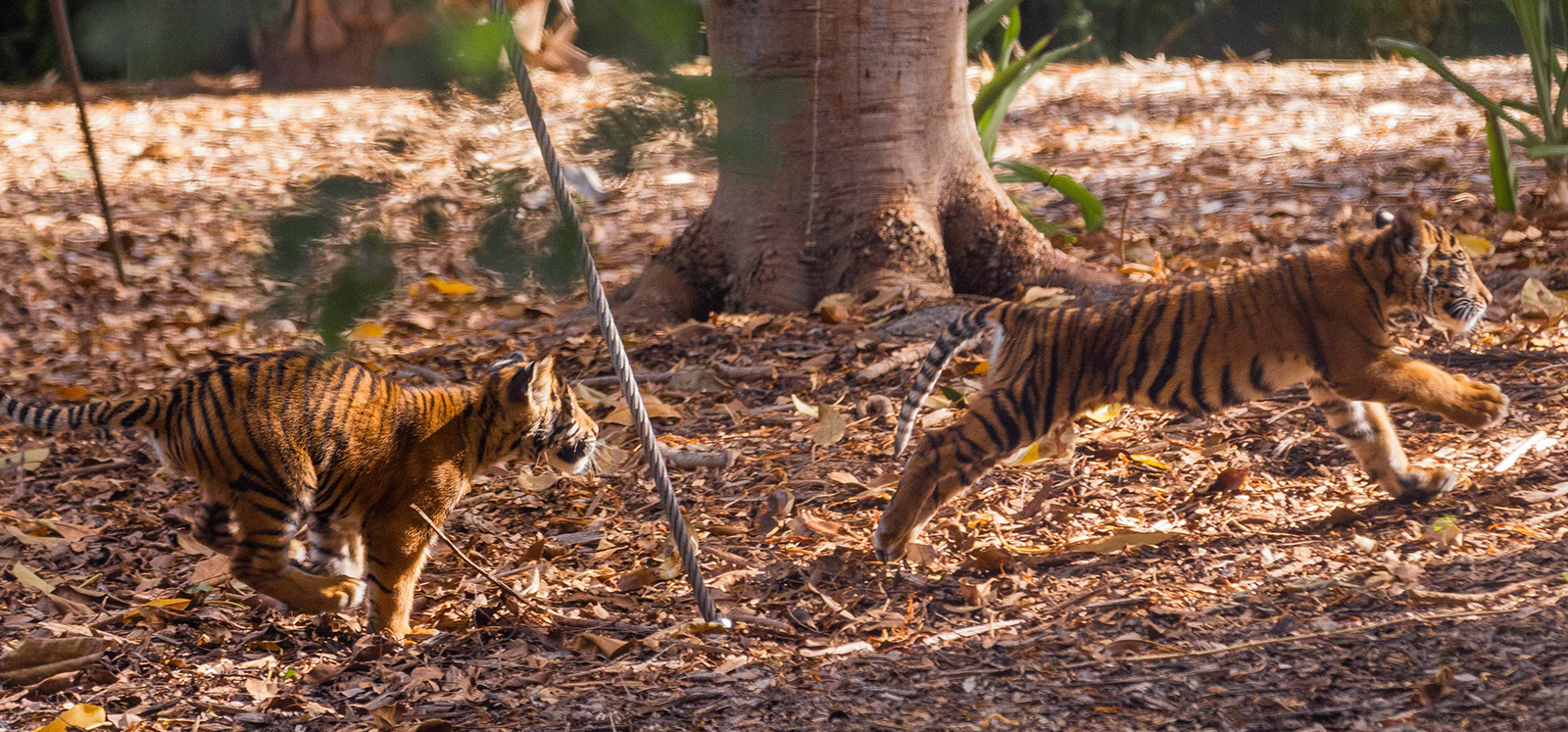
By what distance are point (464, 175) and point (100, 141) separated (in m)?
8.37

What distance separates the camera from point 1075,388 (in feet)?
11.8

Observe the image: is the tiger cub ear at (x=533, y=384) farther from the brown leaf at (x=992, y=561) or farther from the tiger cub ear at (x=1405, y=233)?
the tiger cub ear at (x=1405, y=233)

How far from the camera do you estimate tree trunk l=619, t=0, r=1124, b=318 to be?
500 cm

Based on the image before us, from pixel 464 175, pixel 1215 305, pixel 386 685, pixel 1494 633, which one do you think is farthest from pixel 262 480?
pixel 1494 633

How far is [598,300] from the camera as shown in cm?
271

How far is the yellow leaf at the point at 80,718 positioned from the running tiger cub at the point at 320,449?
611mm

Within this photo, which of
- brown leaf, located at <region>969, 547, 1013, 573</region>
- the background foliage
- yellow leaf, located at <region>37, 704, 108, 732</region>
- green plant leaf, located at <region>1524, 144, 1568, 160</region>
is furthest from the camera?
the background foliage

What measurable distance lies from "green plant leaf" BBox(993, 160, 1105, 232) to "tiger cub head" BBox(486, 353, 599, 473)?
9.27 ft

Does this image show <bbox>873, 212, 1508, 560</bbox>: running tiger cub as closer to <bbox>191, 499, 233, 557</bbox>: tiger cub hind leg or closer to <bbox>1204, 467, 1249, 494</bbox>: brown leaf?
<bbox>1204, 467, 1249, 494</bbox>: brown leaf

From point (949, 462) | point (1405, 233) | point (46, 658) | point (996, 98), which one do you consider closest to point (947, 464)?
point (949, 462)

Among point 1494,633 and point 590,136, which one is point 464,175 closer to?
point 590,136

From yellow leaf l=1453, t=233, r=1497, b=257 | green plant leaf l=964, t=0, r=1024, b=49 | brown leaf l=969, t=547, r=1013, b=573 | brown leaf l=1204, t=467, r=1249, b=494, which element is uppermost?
green plant leaf l=964, t=0, r=1024, b=49

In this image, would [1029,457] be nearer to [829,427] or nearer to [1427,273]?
[829,427]

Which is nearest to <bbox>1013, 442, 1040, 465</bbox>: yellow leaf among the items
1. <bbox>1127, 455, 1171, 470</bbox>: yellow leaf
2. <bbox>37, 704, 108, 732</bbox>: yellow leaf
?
<bbox>1127, 455, 1171, 470</bbox>: yellow leaf
